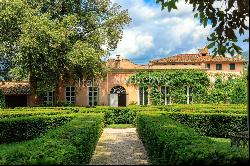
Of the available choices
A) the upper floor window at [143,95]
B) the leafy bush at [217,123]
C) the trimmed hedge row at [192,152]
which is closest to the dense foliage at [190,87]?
the upper floor window at [143,95]

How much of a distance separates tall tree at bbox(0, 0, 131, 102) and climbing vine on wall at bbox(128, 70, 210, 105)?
5.56m

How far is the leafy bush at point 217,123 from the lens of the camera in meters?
21.4

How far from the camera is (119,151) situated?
1556 cm

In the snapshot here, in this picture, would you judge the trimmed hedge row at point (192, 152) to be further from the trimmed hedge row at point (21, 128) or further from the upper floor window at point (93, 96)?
the upper floor window at point (93, 96)

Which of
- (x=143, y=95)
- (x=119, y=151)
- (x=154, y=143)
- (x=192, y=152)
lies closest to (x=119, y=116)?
(x=143, y=95)

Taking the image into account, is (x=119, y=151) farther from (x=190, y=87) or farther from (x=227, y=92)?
(x=227, y=92)

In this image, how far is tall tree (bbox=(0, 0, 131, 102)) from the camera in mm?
31656

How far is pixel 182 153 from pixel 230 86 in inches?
1365

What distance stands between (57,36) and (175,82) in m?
14.2

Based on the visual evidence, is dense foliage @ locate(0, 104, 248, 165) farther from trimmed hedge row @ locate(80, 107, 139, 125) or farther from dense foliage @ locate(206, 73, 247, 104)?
dense foliage @ locate(206, 73, 247, 104)

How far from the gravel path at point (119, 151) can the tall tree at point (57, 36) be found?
501 inches

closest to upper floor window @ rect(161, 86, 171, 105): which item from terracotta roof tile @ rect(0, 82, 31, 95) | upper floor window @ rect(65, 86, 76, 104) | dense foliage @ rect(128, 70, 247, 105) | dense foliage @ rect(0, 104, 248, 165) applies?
dense foliage @ rect(128, 70, 247, 105)

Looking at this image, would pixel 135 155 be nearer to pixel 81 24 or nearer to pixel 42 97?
pixel 81 24

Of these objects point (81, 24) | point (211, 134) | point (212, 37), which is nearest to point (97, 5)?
point (81, 24)
